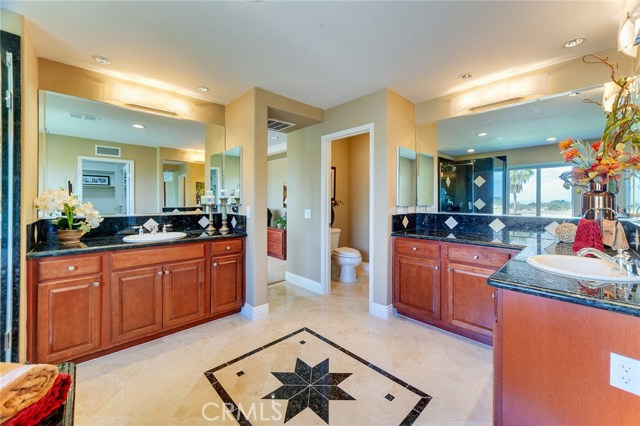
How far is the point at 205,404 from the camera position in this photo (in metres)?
1.60

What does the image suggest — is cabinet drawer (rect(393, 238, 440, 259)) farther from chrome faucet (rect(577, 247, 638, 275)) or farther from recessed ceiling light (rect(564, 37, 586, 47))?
recessed ceiling light (rect(564, 37, 586, 47))

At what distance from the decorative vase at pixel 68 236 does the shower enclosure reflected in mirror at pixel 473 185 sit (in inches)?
140

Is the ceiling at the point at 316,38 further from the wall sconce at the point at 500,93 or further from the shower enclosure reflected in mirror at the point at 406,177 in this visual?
the shower enclosure reflected in mirror at the point at 406,177

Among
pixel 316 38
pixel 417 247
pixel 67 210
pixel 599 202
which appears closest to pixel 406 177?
pixel 417 247

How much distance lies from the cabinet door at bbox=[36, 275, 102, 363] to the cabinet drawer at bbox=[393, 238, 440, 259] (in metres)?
2.66

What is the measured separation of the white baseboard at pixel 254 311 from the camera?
2759 millimetres

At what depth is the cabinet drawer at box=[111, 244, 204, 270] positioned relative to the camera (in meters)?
2.12

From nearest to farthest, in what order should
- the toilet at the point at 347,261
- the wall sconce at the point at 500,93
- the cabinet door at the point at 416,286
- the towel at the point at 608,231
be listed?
the towel at the point at 608,231, the wall sconce at the point at 500,93, the cabinet door at the point at 416,286, the toilet at the point at 347,261

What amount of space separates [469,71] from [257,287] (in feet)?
9.60

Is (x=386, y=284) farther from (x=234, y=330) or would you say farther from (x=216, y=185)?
(x=216, y=185)

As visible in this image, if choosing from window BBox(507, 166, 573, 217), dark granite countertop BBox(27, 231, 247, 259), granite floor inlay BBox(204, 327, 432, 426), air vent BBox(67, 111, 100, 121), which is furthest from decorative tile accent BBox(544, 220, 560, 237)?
air vent BBox(67, 111, 100, 121)

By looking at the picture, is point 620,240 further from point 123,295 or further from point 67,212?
point 67,212

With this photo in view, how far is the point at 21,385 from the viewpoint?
594mm

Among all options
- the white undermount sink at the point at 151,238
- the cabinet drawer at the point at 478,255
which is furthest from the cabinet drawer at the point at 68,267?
the cabinet drawer at the point at 478,255
